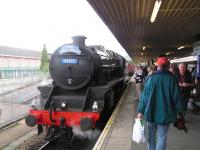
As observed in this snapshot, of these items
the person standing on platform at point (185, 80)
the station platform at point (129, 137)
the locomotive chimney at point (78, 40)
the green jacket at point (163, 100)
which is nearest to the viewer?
the green jacket at point (163, 100)

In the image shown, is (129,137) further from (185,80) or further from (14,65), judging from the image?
(14,65)

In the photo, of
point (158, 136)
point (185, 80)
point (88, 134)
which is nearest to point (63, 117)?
point (88, 134)

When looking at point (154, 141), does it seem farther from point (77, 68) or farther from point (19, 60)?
point (19, 60)

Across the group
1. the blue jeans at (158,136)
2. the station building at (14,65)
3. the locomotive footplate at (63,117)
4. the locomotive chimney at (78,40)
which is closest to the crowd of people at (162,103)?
the blue jeans at (158,136)

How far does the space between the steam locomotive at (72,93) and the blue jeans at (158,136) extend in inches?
131

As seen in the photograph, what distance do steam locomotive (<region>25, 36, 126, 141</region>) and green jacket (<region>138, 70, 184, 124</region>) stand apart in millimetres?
3627

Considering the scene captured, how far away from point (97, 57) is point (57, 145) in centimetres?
302

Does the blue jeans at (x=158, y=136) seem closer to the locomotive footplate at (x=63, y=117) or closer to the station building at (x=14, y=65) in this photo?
the locomotive footplate at (x=63, y=117)

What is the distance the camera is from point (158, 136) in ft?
17.0

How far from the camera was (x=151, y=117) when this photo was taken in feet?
16.9

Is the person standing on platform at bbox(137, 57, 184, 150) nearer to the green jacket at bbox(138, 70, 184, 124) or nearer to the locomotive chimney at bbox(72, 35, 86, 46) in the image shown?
the green jacket at bbox(138, 70, 184, 124)

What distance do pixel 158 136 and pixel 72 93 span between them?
5.40m

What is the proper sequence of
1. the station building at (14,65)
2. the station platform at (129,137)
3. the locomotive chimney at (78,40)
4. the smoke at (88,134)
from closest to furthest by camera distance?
the station platform at (129,137) < the smoke at (88,134) < the locomotive chimney at (78,40) < the station building at (14,65)

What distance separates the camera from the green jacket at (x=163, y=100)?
5047 millimetres
